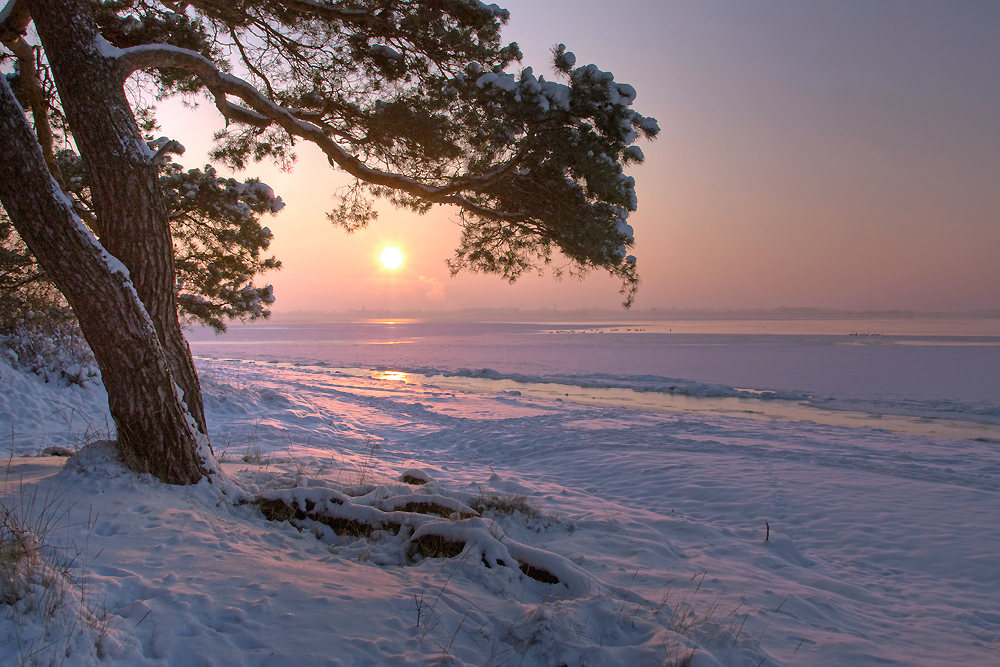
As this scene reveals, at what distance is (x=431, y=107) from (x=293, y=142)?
2.77 m

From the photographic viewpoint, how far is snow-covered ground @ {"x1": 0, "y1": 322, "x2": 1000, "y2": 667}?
2967mm

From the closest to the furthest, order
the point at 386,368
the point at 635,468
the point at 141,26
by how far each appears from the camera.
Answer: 1. the point at 141,26
2. the point at 635,468
3. the point at 386,368

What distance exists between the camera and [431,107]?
630 cm

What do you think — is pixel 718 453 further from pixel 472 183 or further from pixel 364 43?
pixel 364 43

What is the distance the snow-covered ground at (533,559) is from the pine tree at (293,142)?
1.20m

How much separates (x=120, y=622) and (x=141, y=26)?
6.53m

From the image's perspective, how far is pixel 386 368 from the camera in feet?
89.6

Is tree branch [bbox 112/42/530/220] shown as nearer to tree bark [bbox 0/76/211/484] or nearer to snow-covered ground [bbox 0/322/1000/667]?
tree bark [bbox 0/76/211/484]

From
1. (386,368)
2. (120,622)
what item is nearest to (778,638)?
(120,622)

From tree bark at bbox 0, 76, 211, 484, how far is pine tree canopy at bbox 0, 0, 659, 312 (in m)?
1.19

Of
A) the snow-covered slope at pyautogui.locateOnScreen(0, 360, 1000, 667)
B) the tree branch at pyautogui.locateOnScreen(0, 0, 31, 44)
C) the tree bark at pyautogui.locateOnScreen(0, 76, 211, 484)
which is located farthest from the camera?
the tree branch at pyautogui.locateOnScreen(0, 0, 31, 44)

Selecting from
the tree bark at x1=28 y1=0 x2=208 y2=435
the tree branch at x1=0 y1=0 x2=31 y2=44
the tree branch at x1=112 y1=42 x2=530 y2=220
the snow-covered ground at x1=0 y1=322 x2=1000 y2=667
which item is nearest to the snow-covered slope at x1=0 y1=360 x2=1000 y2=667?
the snow-covered ground at x1=0 y1=322 x2=1000 y2=667

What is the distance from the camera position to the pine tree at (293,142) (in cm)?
432

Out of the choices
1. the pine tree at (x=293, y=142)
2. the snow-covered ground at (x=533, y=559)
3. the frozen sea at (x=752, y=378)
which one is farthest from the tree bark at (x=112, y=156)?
the frozen sea at (x=752, y=378)
